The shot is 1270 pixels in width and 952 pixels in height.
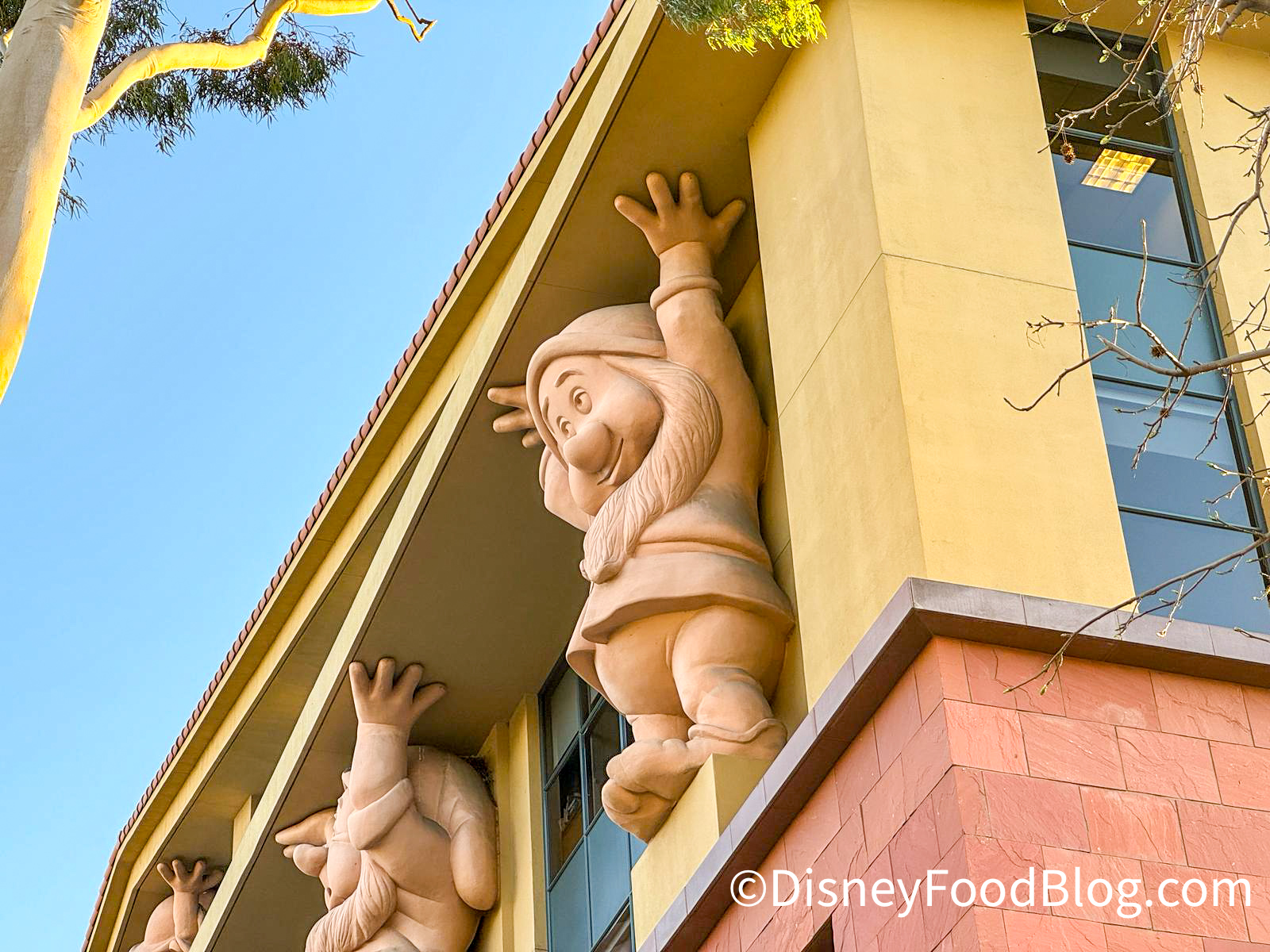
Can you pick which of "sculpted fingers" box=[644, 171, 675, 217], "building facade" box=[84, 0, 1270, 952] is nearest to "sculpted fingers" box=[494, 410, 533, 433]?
"building facade" box=[84, 0, 1270, 952]

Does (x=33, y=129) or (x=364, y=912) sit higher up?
(x=364, y=912)

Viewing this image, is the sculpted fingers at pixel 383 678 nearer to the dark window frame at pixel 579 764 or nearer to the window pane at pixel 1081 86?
the dark window frame at pixel 579 764

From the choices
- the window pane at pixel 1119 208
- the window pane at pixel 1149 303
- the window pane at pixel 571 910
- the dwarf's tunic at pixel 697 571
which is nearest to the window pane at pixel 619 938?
the window pane at pixel 571 910

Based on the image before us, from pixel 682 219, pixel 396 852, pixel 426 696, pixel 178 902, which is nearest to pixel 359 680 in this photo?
pixel 426 696

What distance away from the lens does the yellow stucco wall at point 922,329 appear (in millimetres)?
8758

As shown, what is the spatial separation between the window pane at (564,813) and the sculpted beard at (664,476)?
13.9ft

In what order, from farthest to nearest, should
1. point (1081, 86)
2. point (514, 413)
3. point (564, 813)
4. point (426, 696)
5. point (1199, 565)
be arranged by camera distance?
point (426, 696)
point (564, 813)
point (514, 413)
point (1081, 86)
point (1199, 565)

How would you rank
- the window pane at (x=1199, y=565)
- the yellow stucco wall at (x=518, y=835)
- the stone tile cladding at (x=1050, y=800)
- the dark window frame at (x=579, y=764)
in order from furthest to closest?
1. the yellow stucco wall at (x=518, y=835)
2. the dark window frame at (x=579, y=764)
3. the window pane at (x=1199, y=565)
4. the stone tile cladding at (x=1050, y=800)

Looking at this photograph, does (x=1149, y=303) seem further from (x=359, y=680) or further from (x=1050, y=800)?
(x=359, y=680)

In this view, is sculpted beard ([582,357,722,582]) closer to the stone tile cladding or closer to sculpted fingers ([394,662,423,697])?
the stone tile cladding

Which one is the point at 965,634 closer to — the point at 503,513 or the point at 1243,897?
the point at 1243,897

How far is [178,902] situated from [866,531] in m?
13.5

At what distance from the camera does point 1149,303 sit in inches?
420

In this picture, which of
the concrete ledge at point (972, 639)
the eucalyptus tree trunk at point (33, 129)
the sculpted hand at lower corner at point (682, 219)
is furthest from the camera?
the sculpted hand at lower corner at point (682, 219)
